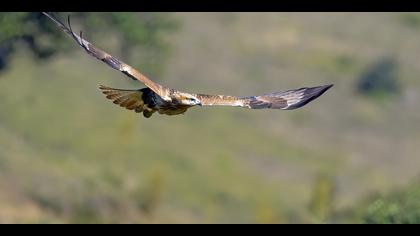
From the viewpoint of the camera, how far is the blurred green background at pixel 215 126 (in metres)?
48.0

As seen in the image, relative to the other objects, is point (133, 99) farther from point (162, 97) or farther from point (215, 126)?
point (215, 126)

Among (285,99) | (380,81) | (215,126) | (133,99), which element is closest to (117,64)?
(133,99)

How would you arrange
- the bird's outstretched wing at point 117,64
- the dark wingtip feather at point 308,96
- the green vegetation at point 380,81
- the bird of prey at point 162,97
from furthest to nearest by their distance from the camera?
1. the green vegetation at point 380,81
2. the dark wingtip feather at point 308,96
3. the bird of prey at point 162,97
4. the bird's outstretched wing at point 117,64

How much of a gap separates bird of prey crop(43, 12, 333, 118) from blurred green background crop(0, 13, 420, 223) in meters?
16.2

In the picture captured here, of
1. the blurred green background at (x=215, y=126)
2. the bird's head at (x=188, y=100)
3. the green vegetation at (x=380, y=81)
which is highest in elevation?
the green vegetation at (x=380, y=81)

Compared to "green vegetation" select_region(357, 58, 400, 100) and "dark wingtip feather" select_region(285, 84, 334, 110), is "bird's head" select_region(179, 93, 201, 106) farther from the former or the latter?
"green vegetation" select_region(357, 58, 400, 100)

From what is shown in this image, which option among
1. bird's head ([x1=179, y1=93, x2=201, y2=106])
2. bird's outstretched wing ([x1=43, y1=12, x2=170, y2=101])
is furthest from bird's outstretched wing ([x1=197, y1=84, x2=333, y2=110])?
bird's outstretched wing ([x1=43, y1=12, x2=170, y2=101])

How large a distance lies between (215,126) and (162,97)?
6929cm

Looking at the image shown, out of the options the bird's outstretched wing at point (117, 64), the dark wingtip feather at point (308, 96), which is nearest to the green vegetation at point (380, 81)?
the dark wingtip feather at point (308, 96)

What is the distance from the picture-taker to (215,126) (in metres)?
85.6

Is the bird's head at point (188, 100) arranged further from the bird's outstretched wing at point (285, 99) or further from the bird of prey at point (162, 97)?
the bird's outstretched wing at point (285, 99)

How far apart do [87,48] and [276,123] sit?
75379mm

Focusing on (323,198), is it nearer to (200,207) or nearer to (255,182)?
(200,207)

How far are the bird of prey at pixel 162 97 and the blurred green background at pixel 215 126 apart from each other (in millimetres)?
16153
